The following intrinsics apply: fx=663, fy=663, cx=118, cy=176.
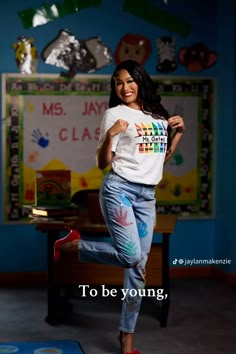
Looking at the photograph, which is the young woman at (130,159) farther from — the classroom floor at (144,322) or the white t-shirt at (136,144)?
the classroom floor at (144,322)

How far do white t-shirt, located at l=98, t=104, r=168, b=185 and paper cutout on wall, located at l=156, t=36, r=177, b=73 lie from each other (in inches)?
85.3

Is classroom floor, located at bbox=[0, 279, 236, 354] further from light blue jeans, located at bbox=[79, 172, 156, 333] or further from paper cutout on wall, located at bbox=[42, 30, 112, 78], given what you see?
paper cutout on wall, located at bbox=[42, 30, 112, 78]

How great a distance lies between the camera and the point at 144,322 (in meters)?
4.15

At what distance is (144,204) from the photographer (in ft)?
10.9

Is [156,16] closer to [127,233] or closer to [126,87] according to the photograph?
[126,87]

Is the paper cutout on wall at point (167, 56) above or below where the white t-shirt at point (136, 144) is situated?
above

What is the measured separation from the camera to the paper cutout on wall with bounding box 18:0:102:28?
511cm

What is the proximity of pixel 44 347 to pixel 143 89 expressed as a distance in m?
1.47

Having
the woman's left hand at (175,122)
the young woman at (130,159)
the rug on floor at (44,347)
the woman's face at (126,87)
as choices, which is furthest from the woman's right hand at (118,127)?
the rug on floor at (44,347)

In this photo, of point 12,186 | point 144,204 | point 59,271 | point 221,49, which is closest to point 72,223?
point 59,271

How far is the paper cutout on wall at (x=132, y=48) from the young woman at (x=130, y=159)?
78.6 inches

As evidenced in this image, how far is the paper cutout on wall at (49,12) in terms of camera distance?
5.11 metres

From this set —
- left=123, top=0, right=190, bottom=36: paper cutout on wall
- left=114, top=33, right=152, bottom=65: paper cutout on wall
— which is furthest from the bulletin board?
left=123, top=0, right=190, bottom=36: paper cutout on wall

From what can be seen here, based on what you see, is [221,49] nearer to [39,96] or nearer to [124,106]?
[39,96]
